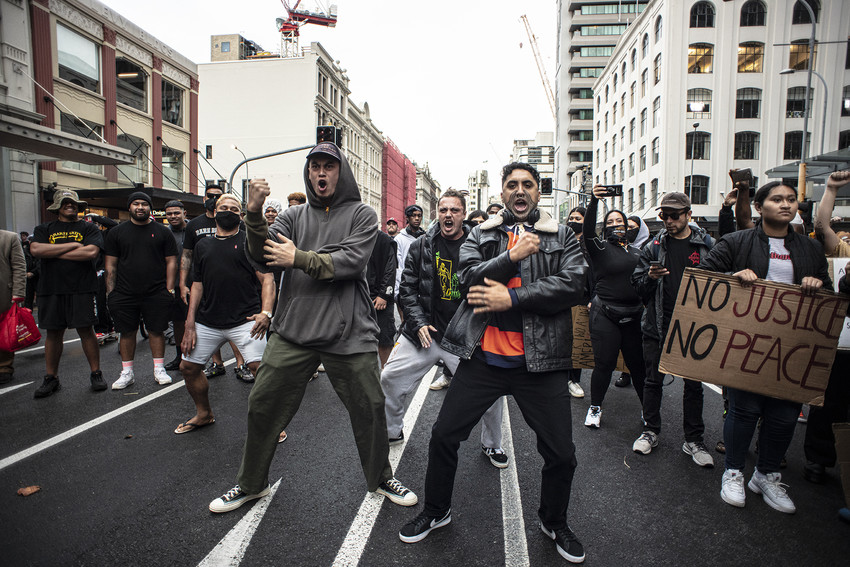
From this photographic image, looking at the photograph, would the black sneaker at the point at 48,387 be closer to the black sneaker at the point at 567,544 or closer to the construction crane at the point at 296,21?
the black sneaker at the point at 567,544

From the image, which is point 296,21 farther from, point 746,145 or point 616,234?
point 616,234

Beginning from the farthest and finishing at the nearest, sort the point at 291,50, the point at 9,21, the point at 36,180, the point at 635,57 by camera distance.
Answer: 1. the point at 291,50
2. the point at 635,57
3. the point at 36,180
4. the point at 9,21

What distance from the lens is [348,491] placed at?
3236 mm

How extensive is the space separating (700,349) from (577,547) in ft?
5.51

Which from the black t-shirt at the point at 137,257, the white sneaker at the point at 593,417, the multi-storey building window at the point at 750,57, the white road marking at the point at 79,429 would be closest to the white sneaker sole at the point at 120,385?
the white road marking at the point at 79,429

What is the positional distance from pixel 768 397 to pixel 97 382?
667cm

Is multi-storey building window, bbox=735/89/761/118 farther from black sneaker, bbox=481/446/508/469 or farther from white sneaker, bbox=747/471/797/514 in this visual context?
black sneaker, bbox=481/446/508/469

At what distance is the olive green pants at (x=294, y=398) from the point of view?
115 inches

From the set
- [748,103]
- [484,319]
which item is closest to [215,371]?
[484,319]

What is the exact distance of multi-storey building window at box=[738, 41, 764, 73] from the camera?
3366 cm

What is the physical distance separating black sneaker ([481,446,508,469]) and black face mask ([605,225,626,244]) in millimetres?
2465

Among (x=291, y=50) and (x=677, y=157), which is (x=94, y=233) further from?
(x=291, y=50)

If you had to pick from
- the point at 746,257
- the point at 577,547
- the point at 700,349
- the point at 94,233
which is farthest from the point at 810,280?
the point at 94,233

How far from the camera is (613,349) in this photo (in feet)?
14.9
